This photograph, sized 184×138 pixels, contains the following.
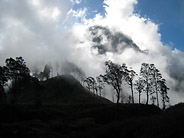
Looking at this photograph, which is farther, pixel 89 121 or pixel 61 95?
pixel 61 95

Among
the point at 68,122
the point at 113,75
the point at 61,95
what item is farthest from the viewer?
the point at 61,95

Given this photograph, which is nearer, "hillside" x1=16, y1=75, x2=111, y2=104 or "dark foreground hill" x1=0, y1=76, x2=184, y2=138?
"dark foreground hill" x1=0, y1=76, x2=184, y2=138

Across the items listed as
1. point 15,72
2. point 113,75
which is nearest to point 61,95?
point 15,72

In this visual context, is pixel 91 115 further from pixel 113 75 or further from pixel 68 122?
pixel 113 75

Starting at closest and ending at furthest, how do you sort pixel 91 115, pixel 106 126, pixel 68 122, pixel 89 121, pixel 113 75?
pixel 106 126 < pixel 89 121 < pixel 68 122 < pixel 91 115 < pixel 113 75

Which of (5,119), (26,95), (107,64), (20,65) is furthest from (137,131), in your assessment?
(26,95)

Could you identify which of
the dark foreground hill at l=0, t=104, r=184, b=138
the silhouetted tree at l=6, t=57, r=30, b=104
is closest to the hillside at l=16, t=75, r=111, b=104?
the silhouetted tree at l=6, t=57, r=30, b=104

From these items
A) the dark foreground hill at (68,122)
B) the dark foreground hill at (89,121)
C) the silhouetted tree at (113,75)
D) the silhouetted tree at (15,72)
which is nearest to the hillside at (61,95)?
the dark foreground hill at (89,121)

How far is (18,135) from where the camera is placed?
659 inches

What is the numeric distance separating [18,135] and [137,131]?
42.3 feet

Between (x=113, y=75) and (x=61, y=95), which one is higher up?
(x=113, y=75)

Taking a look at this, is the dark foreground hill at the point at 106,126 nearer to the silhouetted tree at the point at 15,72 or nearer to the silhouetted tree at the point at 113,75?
the silhouetted tree at the point at 113,75

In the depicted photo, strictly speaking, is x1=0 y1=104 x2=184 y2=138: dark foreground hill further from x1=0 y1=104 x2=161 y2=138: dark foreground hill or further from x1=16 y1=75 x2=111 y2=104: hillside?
x1=16 y1=75 x2=111 y2=104: hillside

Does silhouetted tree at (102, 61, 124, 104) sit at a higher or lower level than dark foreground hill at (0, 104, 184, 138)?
higher
